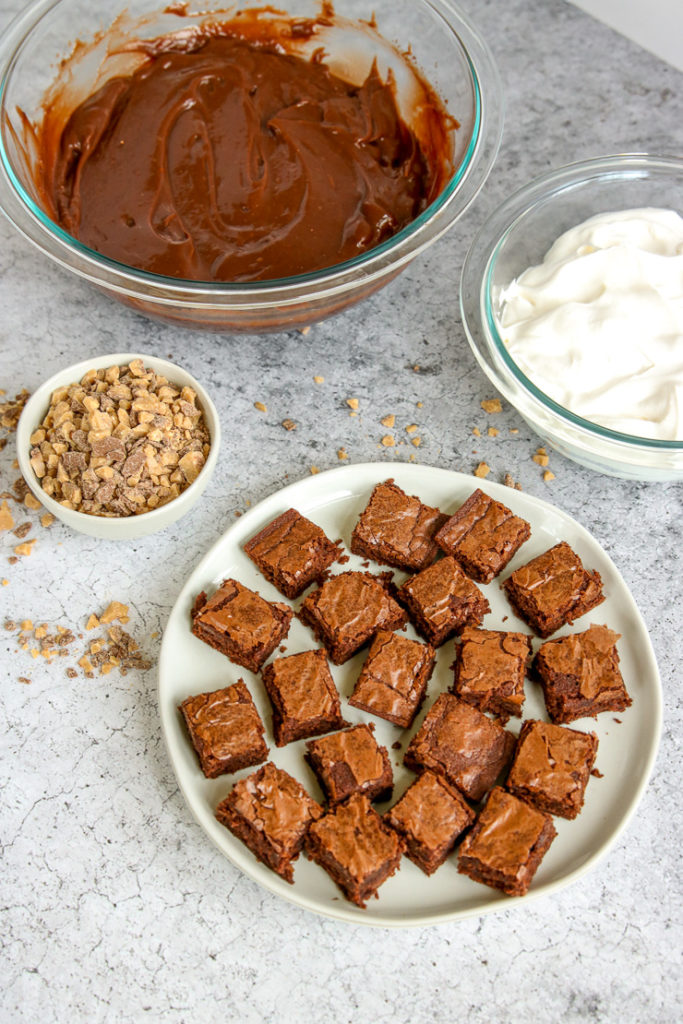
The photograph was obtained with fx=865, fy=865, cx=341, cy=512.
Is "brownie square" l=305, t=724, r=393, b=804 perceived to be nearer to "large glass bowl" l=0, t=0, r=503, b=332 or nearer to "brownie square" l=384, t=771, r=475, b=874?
"brownie square" l=384, t=771, r=475, b=874

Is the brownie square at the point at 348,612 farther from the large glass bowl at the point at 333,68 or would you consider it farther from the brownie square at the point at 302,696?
the large glass bowl at the point at 333,68

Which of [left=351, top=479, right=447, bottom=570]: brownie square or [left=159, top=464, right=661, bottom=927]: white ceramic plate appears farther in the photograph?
[left=351, top=479, right=447, bottom=570]: brownie square

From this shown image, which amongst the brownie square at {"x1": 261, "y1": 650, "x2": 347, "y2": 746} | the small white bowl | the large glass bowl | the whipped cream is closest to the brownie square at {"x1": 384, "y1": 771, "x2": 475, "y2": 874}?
the brownie square at {"x1": 261, "y1": 650, "x2": 347, "y2": 746}

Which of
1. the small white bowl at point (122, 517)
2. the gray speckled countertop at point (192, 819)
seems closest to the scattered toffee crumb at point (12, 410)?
the gray speckled countertop at point (192, 819)

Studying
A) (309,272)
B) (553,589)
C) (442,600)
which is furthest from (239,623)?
(309,272)

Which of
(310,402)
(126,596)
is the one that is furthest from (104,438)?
(310,402)

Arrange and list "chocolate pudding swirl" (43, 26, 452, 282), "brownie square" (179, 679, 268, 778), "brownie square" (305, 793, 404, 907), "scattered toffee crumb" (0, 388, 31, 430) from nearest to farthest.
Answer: "brownie square" (305, 793, 404, 907) → "brownie square" (179, 679, 268, 778) → "chocolate pudding swirl" (43, 26, 452, 282) → "scattered toffee crumb" (0, 388, 31, 430)

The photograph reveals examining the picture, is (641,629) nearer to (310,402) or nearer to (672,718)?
(672,718)

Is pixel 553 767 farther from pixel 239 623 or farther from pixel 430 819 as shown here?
pixel 239 623
